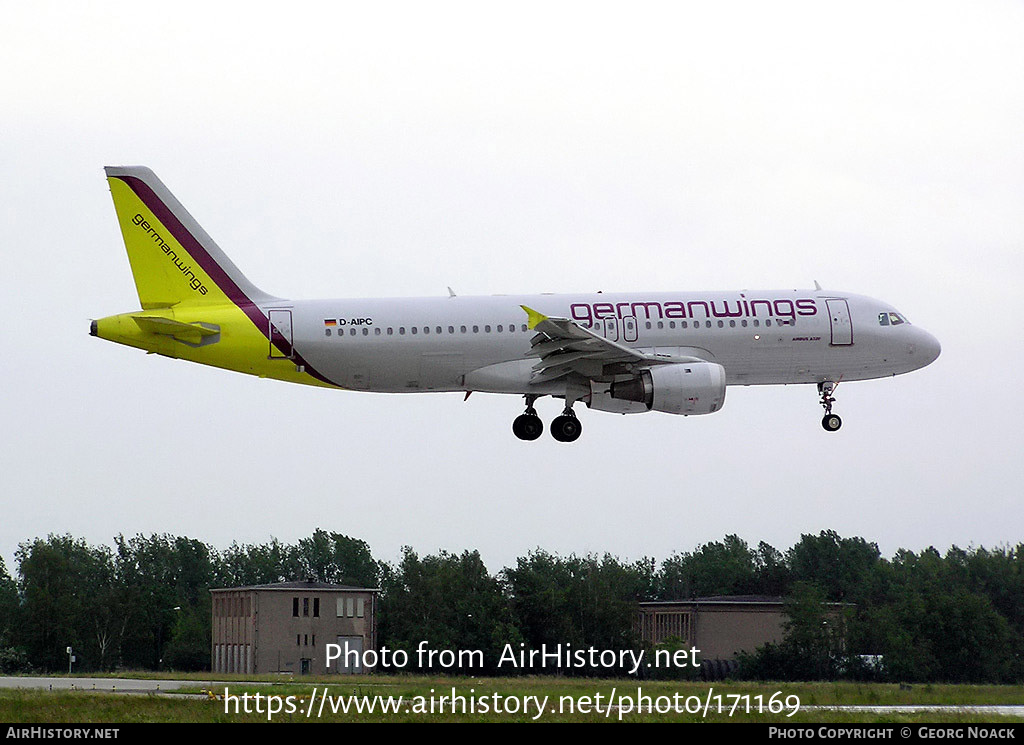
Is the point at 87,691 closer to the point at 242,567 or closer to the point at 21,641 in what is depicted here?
the point at 21,641

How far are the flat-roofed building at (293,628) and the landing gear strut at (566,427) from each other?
35775 millimetres

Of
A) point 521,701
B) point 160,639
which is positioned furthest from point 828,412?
point 160,639

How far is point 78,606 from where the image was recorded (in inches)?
4203

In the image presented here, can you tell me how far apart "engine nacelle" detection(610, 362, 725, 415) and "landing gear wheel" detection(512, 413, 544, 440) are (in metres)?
5.01

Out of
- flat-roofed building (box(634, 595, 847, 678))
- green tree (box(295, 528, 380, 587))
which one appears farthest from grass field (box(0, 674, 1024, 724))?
green tree (box(295, 528, 380, 587))

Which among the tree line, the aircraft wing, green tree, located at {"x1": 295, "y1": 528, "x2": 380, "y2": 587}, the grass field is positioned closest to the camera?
the grass field

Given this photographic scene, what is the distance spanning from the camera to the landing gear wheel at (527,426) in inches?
2226

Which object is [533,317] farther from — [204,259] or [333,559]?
[333,559]

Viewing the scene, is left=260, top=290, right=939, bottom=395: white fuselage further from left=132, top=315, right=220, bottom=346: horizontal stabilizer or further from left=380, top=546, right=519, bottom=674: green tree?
left=380, top=546, right=519, bottom=674: green tree

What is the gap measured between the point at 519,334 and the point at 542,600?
38099 mm

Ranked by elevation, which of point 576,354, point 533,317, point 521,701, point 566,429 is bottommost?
point 521,701

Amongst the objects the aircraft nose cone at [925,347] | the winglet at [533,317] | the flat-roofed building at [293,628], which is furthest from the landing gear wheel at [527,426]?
the flat-roofed building at [293,628]

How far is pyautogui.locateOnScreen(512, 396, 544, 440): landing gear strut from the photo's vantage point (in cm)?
5653

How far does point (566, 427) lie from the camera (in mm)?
55562
